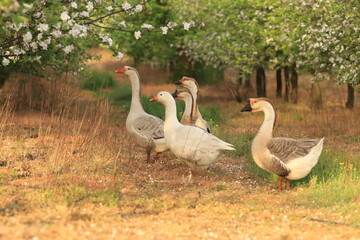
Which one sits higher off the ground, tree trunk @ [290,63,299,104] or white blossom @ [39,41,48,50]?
Result: white blossom @ [39,41,48,50]

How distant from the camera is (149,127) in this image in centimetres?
1305

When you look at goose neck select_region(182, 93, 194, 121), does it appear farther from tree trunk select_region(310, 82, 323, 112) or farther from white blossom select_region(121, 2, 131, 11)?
tree trunk select_region(310, 82, 323, 112)

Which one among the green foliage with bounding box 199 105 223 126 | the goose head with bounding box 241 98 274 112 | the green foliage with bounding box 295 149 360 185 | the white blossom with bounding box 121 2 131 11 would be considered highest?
the white blossom with bounding box 121 2 131 11

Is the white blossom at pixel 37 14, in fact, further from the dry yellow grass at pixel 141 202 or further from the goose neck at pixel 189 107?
the goose neck at pixel 189 107

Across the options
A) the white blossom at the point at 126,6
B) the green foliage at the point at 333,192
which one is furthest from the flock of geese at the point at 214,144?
the white blossom at the point at 126,6

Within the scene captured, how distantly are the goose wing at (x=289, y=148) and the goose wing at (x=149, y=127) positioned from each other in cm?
310

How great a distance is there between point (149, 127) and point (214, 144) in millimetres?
2178

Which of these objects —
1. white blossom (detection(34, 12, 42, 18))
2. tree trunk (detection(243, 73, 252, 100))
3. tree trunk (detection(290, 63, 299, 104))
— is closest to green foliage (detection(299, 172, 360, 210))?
white blossom (detection(34, 12, 42, 18))

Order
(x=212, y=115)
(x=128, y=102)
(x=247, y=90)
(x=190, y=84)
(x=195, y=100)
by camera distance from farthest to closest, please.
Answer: (x=247, y=90) < (x=128, y=102) < (x=212, y=115) < (x=190, y=84) < (x=195, y=100)

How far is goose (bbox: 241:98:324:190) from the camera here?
1051 cm

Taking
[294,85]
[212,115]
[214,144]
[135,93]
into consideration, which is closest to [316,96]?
[294,85]

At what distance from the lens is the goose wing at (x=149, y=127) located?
12.9 metres

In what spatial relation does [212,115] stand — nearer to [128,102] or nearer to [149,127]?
[128,102]

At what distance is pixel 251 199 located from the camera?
10109 millimetres
